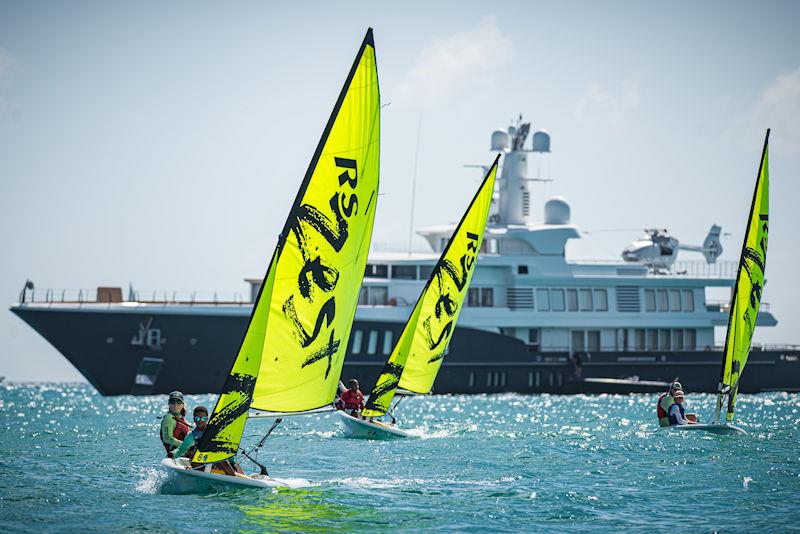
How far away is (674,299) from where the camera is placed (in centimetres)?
5203

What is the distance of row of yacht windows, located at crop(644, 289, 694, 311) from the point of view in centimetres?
5153

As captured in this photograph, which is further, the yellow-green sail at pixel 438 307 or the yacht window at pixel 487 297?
the yacht window at pixel 487 297

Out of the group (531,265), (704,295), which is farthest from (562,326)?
(704,295)

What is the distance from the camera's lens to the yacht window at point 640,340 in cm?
5078

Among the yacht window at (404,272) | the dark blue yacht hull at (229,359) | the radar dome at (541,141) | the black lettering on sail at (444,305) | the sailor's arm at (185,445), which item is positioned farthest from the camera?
the radar dome at (541,141)

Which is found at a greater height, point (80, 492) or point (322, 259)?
point (322, 259)

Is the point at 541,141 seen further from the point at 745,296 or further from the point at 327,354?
the point at 327,354

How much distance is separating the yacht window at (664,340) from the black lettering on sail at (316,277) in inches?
1467

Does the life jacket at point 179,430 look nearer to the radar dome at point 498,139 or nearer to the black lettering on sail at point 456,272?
the black lettering on sail at point 456,272

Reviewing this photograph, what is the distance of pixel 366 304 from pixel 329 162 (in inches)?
1200

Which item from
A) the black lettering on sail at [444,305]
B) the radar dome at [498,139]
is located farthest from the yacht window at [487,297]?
the black lettering on sail at [444,305]

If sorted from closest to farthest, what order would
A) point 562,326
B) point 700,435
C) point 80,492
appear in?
point 80,492 → point 700,435 → point 562,326

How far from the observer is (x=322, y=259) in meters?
16.1

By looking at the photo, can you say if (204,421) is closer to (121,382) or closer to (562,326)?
(121,382)
